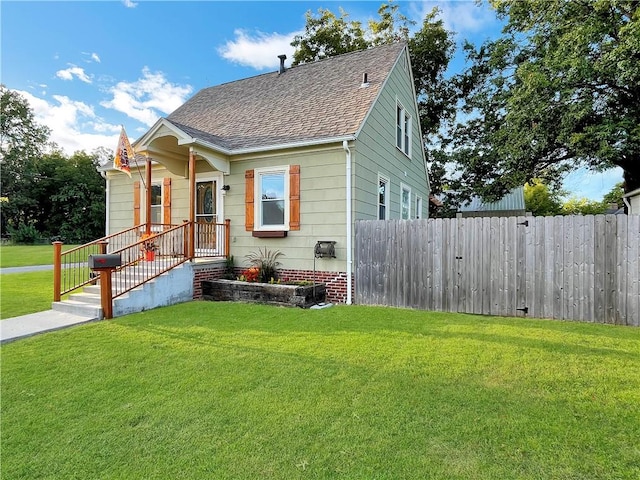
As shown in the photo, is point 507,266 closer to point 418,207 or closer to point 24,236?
point 418,207

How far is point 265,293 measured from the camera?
736 cm

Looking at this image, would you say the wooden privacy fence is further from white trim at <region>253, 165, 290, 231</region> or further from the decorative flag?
the decorative flag

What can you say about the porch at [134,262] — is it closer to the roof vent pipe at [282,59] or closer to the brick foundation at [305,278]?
the brick foundation at [305,278]

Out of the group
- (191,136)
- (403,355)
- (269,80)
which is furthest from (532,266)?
(269,80)

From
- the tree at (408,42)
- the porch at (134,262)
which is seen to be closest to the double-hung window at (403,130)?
the porch at (134,262)

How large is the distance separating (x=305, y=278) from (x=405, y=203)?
5315mm

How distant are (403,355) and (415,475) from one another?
2.07 metres

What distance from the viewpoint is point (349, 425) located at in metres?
2.67

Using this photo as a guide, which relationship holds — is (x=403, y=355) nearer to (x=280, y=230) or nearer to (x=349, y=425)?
(x=349, y=425)

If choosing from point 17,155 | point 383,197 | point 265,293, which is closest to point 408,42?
point 383,197

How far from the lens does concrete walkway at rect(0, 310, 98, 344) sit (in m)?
5.10

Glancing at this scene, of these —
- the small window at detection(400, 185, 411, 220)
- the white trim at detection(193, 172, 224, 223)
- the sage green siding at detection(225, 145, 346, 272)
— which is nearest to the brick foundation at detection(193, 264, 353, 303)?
the sage green siding at detection(225, 145, 346, 272)

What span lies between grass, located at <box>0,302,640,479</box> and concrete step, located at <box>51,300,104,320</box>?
104 centimetres

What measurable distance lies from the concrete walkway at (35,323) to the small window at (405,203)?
8763 mm
